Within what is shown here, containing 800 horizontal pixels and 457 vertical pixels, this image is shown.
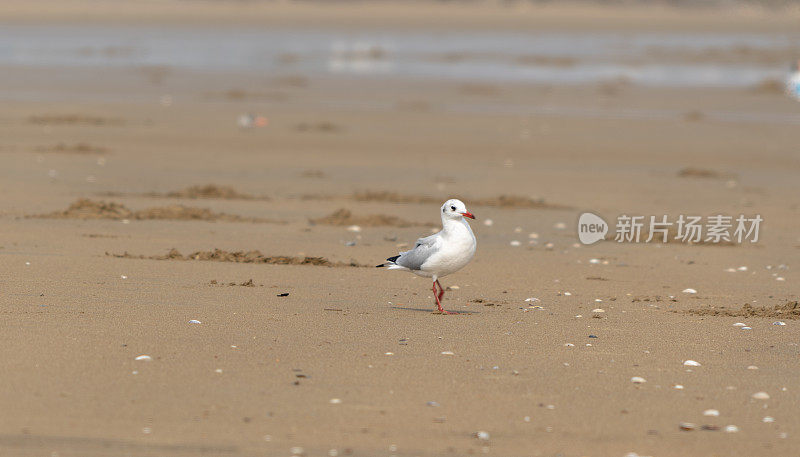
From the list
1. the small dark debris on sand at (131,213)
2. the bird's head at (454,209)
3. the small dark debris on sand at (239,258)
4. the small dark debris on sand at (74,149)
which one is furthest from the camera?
the small dark debris on sand at (74,149)

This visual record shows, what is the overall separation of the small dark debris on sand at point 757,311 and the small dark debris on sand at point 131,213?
6015 millimetres

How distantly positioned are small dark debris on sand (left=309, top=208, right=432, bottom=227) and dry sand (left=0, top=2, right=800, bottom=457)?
0.20 feet

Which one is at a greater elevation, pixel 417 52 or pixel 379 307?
pixel 417 52

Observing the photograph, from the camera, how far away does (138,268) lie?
10742 mm

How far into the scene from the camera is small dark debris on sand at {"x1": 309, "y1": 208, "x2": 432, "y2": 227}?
1398 cm

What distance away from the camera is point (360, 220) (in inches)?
553

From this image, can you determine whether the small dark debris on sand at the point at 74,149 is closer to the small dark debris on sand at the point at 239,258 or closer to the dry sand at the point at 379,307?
the dry sand at the point at 379,307

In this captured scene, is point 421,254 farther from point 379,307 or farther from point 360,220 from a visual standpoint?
point 360,220

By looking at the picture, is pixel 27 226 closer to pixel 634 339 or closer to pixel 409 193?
pixel 409 193

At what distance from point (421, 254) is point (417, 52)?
4361cm

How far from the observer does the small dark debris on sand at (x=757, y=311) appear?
9516mm
